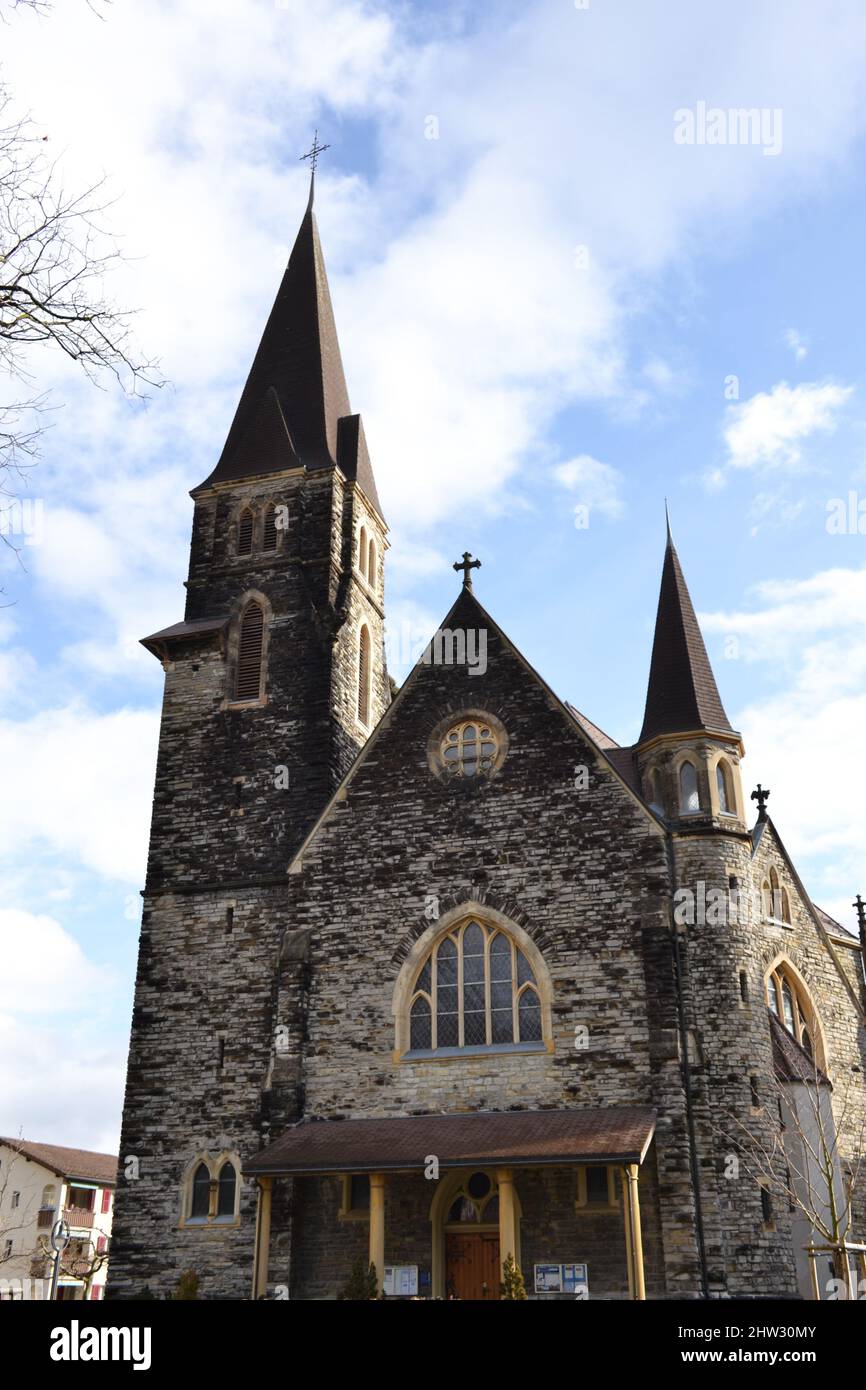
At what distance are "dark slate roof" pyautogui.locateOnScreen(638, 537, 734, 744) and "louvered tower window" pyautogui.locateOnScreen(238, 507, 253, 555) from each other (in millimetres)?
9839

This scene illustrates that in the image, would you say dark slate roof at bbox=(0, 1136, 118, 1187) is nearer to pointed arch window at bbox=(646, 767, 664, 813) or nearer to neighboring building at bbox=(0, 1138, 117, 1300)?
neighboring building at bbox=(0, 1138, 117, 1300)

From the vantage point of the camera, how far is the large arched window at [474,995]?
20.7 meters

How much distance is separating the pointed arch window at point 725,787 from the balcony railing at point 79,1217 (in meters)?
41.8

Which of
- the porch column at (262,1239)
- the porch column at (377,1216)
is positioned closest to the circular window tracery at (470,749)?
the porch column at (377,1216)

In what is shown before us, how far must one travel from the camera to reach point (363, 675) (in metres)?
28.5

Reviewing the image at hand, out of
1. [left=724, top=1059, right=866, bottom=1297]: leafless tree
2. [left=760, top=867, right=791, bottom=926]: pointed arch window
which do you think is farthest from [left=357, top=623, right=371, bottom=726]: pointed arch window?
[left=724, top=1059, right=866, bottom=1297]: leafless tree

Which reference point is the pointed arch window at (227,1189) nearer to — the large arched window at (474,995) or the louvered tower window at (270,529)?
the large arched window at (474,995)

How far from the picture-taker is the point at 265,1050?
22.5m

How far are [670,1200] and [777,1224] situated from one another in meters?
1.70

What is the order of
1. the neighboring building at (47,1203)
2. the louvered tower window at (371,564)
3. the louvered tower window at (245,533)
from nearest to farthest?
the louvered tower window at (245,533)
the louvered tower window at (371,564)
the neighboring building at (47,1203)

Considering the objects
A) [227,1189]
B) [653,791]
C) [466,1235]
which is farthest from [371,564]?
[466,1235]

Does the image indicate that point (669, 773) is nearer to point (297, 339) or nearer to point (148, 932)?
point (148, 932)

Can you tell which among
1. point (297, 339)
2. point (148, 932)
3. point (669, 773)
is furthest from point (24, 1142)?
point (669, 773)

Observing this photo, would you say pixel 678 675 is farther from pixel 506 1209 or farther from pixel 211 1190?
pixel 211 1190
